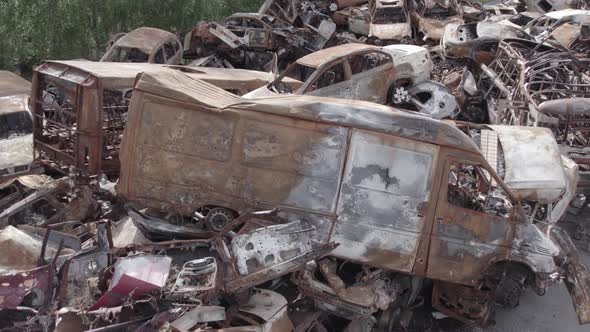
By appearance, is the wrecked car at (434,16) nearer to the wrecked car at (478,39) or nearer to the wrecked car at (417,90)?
the wrecked car at (478,39)

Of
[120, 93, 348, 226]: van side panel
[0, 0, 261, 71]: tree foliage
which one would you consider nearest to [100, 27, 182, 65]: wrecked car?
[0, 0, 261, 71]: tree foliage

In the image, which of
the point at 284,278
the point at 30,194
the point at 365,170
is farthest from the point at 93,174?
the point at 365,170

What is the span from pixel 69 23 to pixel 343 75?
30.4ft

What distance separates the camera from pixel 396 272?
6828 mm

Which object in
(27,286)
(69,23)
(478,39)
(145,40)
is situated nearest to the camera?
(27,286)

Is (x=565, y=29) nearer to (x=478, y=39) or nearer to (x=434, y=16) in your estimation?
(x=478, y=39)

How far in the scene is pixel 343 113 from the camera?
6.31m

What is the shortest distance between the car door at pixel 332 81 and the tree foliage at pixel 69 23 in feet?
28.5

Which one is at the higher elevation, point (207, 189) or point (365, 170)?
point (365, 170)

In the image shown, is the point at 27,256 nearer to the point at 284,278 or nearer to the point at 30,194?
the point at 30,194

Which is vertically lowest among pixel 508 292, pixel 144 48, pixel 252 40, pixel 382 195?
pixel 508 292

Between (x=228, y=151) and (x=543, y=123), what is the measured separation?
5.56 m

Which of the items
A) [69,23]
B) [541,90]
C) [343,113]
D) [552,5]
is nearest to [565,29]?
[541,90]

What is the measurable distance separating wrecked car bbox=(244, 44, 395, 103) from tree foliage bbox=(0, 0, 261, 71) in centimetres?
814
